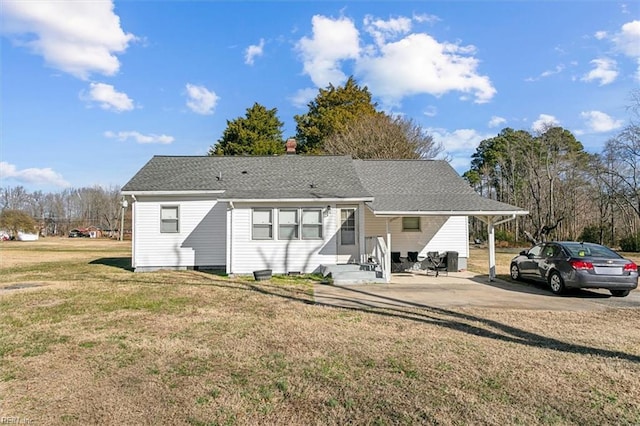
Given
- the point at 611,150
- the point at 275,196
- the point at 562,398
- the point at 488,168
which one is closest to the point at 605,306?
the point at 562,398

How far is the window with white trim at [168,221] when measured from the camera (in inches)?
610

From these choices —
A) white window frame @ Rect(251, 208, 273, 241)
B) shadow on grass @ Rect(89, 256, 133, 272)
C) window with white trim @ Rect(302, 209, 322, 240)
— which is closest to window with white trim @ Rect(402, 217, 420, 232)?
window with white trim @ Rect(302, 209, 322, 240)

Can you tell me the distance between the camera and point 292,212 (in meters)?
14.1

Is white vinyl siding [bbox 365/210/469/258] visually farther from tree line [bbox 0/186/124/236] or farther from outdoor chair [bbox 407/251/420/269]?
tree line [bbox 0/186/124/236]

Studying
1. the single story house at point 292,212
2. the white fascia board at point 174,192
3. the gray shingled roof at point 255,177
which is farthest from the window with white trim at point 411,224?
the white fascia board at point 174,192

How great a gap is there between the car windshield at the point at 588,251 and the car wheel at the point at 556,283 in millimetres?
728

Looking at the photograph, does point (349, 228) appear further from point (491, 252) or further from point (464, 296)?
point (464, 296)

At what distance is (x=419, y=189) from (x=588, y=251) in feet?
23.3

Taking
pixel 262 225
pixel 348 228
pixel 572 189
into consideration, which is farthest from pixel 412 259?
pixel 572 189

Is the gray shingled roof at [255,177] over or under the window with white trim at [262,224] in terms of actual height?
over

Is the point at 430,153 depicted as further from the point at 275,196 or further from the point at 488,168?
the point at 275,196

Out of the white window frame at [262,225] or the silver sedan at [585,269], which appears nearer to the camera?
the silver sedan at [585,269]

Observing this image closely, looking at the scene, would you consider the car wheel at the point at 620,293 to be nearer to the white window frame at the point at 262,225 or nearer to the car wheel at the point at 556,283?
the car wheel at the point at 556,283

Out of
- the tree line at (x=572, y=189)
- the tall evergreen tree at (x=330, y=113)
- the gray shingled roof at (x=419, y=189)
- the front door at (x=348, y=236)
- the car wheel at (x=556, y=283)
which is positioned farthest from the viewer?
the tall evergreen tree at (x=330, y=113)
